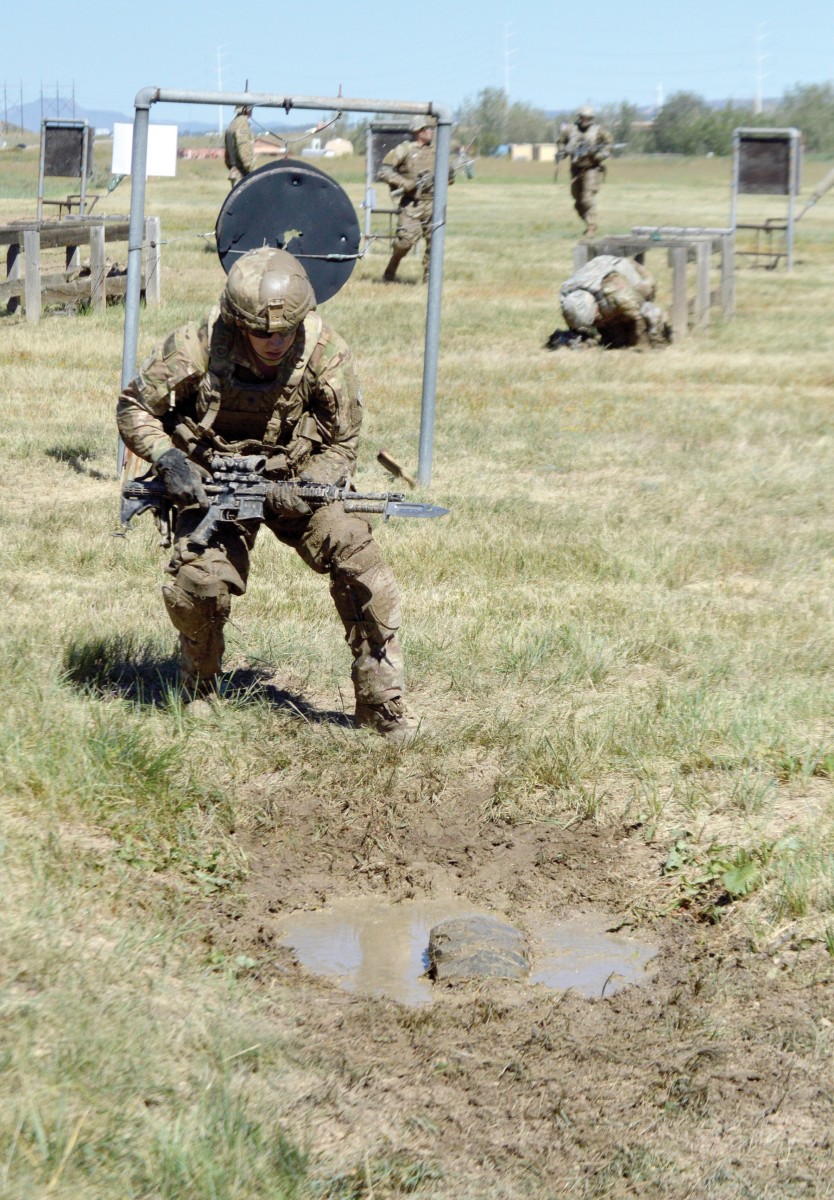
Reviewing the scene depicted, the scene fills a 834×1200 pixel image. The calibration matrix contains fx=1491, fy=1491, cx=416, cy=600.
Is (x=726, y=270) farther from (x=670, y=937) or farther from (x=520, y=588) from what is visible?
(x=670, y=937)

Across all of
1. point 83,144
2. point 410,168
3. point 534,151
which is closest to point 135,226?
point 410,168

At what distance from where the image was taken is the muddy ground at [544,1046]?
325cm

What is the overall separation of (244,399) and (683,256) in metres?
10.8

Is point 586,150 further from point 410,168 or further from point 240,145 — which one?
point 240,145

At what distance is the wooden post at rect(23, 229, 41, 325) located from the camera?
1434 cm

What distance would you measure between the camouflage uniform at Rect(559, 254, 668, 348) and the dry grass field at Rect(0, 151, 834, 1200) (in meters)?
4.96

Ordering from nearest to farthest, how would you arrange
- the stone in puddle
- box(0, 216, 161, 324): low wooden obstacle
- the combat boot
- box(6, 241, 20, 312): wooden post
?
the stone in puddle → the combat boot → box(0, 216, 161, 324): low wooden obstacle → box(6, 241, 20, 312): wooden post

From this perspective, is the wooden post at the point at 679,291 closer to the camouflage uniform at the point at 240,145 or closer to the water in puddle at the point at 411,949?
the camouflage uniform at the point at 240,145

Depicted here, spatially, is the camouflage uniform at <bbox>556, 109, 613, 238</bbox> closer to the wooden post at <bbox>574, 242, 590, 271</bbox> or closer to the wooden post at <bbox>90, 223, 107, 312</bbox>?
the wooden post at <bbox>574, 242, 590, 271</bbox>

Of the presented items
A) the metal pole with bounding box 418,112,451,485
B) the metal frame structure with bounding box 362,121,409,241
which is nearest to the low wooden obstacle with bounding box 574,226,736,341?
the metal frame structure with bounding box 362,121,409,241

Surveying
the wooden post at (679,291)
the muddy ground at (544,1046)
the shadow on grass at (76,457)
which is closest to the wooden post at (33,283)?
the shadow on grass at (76,457)

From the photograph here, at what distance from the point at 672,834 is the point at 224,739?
1605mm

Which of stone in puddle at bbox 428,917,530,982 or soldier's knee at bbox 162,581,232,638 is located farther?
soldier's knee at bbox 162,581,232,638

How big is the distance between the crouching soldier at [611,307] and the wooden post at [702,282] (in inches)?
29.6
